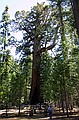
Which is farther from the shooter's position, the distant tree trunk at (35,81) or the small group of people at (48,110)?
the distant tree trunk at (35,81)

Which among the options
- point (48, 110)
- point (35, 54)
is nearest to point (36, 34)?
point (35, 54)

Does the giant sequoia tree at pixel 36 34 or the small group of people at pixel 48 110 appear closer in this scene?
the small group of people at pixel 48 110

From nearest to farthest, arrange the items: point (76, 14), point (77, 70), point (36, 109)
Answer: point (76, 14), point (77, 70), point (36, 109)

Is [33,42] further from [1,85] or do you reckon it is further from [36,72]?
[1,85]

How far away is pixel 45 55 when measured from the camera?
3747 cm

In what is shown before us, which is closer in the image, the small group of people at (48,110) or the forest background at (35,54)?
the small group of people at (48,110)

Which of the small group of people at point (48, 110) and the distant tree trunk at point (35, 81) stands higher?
the distant tree trunk at point (35, 81)

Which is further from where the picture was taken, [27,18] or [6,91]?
[27,18]

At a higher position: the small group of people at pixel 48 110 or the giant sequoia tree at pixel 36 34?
the giant sequoia tree at pixel 36 34

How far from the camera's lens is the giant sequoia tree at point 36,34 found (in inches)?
1423

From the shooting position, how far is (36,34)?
1470 inches

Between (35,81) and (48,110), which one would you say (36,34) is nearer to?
(35,81)

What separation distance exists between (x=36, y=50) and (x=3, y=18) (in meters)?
6.63

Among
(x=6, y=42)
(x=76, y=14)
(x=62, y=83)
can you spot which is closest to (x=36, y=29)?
(x=6, y=42)
